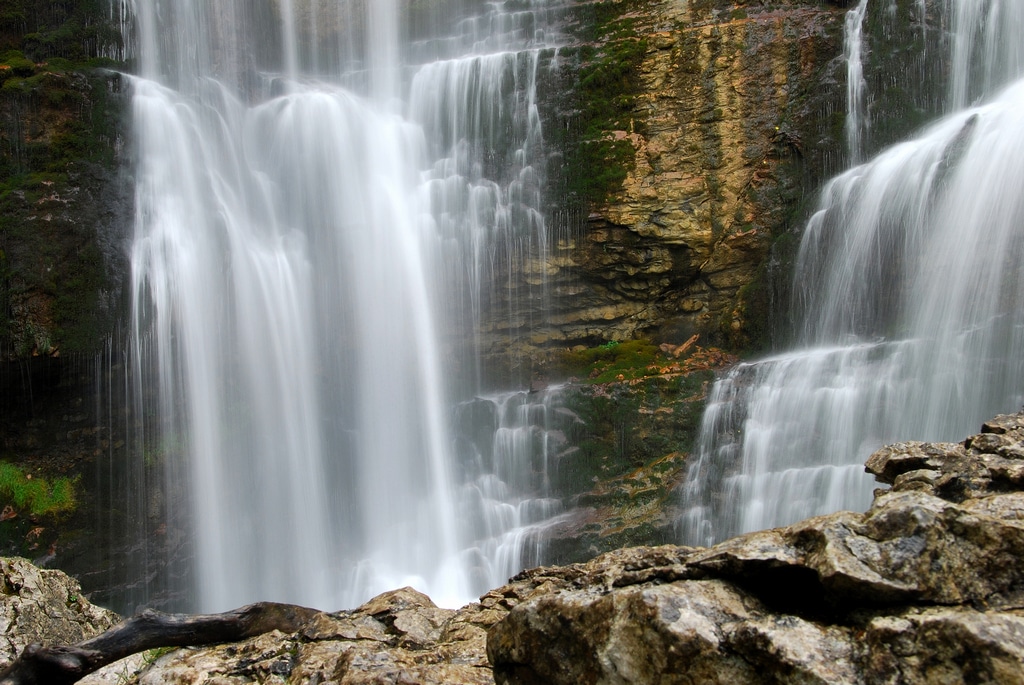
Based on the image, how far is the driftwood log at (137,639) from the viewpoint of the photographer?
463cm

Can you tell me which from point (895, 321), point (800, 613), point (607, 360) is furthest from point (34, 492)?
point (895, 321)

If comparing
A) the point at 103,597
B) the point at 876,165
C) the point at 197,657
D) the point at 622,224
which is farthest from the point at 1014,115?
the point at 103,597

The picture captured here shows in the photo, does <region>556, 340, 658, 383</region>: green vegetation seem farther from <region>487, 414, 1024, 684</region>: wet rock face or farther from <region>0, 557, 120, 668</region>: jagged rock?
<region>487, 414, 1024, 684</region>: wet rock face

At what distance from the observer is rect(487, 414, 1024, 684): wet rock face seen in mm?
2801

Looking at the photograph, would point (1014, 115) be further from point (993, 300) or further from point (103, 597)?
point (103, 597)

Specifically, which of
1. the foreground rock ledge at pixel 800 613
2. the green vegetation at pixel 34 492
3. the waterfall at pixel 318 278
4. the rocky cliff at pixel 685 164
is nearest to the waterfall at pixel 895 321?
the rocky cliff at pixel 685 164

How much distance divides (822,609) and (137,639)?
4.03 meters

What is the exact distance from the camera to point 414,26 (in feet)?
71.2

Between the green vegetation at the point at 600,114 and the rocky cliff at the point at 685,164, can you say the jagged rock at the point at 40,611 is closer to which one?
the rocky cliff at the point at 685,164

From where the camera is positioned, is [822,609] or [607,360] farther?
[607,360]

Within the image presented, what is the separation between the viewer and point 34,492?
14297 millimetres

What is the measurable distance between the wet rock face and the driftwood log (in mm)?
2231

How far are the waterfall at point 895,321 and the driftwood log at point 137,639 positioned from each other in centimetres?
874

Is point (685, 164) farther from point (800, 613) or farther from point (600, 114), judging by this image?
point (800, 613)
